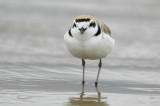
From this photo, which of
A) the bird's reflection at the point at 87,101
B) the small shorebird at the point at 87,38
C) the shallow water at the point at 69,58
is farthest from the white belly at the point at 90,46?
the bird's reflection at the point at 87,101

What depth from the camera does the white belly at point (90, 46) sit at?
7238mm

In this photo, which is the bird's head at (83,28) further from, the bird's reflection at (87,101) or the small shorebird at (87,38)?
the bird's reflection at (87,101)

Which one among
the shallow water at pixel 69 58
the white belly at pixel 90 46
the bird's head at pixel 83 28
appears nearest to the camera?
the shallow water at pixel 69 58

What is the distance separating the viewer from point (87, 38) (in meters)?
7.20

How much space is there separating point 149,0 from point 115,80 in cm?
1051

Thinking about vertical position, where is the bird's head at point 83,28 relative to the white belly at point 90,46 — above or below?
above

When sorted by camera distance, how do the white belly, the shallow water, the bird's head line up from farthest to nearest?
the white belly < the bird's head < the shallow water

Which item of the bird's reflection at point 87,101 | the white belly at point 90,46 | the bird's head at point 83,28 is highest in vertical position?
the bird's head at point 83,28

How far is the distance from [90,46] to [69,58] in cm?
323

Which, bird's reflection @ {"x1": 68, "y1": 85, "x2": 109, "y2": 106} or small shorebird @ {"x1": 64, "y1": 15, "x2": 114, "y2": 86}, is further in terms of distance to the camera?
small shorebird @ {"x1": 64, "y1": 15, "x2": 114, "y2": 86}

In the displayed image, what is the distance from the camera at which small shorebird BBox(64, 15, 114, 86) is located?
7.07 m

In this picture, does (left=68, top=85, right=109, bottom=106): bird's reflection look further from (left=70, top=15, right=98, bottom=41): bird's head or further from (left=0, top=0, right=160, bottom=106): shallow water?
(left=70, top=15, right=98, bottom=41): bird's head

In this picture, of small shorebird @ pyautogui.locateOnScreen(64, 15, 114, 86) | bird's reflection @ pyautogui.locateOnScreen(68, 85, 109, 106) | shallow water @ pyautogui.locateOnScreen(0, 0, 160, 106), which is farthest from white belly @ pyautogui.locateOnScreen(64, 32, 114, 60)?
bird's reflection @ pyautogui.locateOnScreen(68, 85, 109, 106)

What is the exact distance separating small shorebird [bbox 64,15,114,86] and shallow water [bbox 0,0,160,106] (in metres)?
0.65
